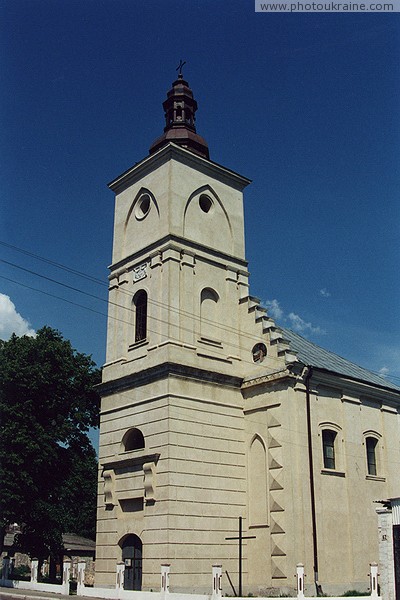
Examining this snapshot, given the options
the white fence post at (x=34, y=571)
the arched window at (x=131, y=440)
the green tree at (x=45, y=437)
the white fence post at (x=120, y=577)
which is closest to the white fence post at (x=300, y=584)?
the white fence post at (x=120, y=577)

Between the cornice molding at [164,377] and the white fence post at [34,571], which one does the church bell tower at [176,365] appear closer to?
the cornice molding at [164,377]

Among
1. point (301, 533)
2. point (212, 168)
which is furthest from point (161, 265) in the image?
point (301, 533)

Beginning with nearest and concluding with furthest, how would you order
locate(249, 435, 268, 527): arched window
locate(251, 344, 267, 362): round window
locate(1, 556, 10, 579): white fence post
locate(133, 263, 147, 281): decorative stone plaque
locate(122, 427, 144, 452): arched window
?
locate(249, 435, 268, 527): arched window
locate(122, 427, 144, 452): arched window
locate(251, 344, 267, 362): round window
locate(133, 263, 147, 281): decorative stone plaque
locate(1, 556, 10, 579): white fence post

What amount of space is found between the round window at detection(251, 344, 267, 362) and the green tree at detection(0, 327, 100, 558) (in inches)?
512

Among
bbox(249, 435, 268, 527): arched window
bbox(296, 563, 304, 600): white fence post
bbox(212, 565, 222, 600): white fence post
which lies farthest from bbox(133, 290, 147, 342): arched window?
bbox(296, 563, 304, 600): white fence post

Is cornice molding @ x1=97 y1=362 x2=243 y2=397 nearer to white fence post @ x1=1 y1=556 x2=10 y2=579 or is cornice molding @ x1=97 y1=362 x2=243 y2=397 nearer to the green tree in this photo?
the green tree

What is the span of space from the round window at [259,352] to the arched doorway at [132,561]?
969 centimetres

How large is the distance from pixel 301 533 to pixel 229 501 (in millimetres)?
3462

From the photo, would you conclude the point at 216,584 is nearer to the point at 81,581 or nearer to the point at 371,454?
the point at 81,581

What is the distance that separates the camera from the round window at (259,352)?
106ft

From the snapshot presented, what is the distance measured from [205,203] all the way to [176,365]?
31.6 ft

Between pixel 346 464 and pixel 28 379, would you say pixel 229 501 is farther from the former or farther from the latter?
pixel 28 379

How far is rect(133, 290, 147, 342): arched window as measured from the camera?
33000 millimetres

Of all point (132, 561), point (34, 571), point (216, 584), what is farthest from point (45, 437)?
point (216, 584)
